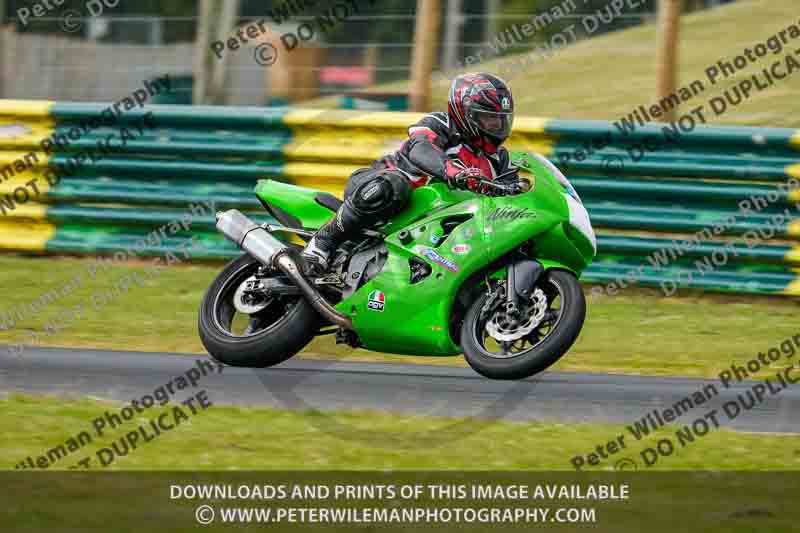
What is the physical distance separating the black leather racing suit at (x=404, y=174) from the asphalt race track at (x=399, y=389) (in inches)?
32.4

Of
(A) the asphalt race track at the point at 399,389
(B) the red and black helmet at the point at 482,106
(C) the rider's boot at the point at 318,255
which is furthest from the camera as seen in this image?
(C) the rider's boot at the point at 318,255

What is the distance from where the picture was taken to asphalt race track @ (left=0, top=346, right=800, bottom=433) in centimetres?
675

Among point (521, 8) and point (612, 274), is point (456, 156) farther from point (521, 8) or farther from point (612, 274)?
point (521, 8)

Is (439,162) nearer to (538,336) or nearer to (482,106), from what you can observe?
(482,106)

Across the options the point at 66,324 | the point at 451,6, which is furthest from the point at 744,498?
the point at 451,6

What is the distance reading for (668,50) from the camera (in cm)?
1032

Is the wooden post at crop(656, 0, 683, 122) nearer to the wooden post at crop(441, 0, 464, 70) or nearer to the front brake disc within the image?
the wooden post at crop(441, 0, 464, 70)

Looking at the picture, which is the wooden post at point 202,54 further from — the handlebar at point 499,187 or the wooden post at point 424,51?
the handlebar at point 499,187

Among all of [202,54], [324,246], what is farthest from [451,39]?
[324,246]

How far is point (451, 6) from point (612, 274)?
4881 millimetres

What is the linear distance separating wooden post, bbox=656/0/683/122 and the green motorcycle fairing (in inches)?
139

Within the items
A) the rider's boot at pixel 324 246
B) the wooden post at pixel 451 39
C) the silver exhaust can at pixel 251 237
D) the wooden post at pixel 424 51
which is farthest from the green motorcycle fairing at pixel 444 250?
the wooden post at pixel 451 39

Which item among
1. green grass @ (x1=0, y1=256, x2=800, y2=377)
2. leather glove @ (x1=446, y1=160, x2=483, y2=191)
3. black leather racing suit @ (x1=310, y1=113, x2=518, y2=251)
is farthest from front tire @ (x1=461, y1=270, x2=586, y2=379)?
green grass @ (x1=0, y1=256, x2=800, y2=377)

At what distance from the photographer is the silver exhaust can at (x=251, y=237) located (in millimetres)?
7477
